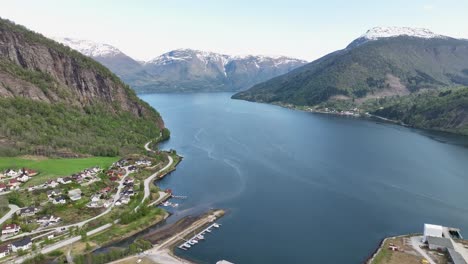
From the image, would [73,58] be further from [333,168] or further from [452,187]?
[452,187]

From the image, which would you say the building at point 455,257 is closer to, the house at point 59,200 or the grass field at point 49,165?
the house at point 59,200

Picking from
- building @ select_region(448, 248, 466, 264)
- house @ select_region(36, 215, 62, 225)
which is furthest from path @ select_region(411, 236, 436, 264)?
house @ select_region(36, 215, 62, 225)

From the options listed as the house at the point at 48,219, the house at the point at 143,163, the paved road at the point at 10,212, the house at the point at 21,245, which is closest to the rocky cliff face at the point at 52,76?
the house at the point at 143,163

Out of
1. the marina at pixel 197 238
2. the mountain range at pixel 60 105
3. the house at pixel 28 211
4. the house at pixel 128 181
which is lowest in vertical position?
the marina at pixel 197 238

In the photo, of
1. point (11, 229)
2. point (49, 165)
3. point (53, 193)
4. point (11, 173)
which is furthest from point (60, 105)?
point (11, 229)

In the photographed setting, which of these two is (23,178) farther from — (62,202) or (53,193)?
(62,202)

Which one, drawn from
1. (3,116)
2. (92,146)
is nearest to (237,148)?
(92,146)

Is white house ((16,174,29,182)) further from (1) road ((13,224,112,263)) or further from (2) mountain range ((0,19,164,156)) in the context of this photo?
(1) road ((13,224,112,263))
